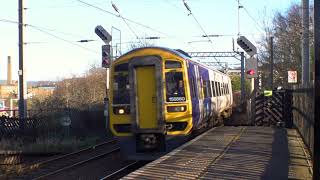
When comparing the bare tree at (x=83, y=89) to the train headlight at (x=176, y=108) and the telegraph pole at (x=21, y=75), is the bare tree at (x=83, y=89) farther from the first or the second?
the train headlight at (x=176, y=108)

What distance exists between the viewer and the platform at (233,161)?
9.24m

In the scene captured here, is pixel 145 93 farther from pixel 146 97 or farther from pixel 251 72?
pixel 251 72

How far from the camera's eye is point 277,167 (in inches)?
390

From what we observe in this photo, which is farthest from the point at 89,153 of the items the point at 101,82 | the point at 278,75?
the point at 278,75

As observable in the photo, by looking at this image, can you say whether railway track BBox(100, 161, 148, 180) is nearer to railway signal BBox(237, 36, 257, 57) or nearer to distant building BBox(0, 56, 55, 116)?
railway signal BBox(237, 36, 257, 57)

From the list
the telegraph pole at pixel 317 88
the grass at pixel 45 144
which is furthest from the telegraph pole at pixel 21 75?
the telegraph pole at pixel 317 88

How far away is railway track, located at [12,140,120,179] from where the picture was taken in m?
14.3

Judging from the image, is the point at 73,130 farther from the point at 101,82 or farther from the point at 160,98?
the point at 101,82

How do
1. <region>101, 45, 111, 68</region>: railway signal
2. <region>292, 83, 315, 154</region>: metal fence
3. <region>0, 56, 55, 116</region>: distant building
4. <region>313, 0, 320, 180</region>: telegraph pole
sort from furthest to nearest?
<region>0, 56, 55, 116</region>: distant building
<region>101, 45, 111, 68</region>: railway signal
<region>292, 83, 315, 154</region>: metal fence
<region>313, 0, 320, 180</region>: telegraph pole

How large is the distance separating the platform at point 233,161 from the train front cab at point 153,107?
0.84 m

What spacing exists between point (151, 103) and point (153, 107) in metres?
0.13

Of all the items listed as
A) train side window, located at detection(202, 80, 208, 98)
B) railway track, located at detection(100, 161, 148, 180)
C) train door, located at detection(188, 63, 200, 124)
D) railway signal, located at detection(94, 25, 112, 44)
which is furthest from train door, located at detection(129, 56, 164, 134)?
railway signal, located at detection(94, 25, 112, 44)

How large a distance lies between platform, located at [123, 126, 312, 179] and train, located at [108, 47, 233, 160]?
855 millimetres

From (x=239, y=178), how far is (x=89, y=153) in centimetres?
1105
